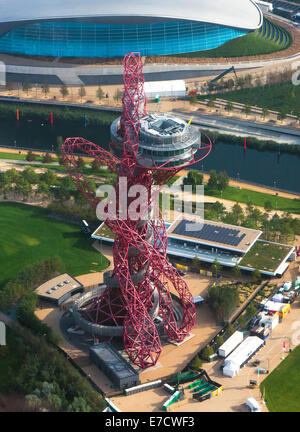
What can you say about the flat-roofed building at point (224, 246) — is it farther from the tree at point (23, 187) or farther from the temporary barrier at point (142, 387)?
the temporary barrier at point (142, 387)

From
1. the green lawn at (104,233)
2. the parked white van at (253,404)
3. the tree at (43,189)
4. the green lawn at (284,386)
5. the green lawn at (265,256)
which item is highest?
the tree at (43,189)

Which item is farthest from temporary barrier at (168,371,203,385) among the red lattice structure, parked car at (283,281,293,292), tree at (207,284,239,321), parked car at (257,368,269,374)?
parked car at (283,281,293,292)

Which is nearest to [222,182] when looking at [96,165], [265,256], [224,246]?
[96,165]

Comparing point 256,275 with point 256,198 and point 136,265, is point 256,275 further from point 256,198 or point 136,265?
point 256,198

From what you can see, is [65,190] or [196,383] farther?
[65,190]

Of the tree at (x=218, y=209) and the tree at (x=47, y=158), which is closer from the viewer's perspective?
the tree at (x=218, y=209)

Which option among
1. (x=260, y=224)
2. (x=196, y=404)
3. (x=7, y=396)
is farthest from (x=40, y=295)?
(x=260, y=224)

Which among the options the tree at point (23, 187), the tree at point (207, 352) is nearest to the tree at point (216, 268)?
the tree at point (207, 352)
